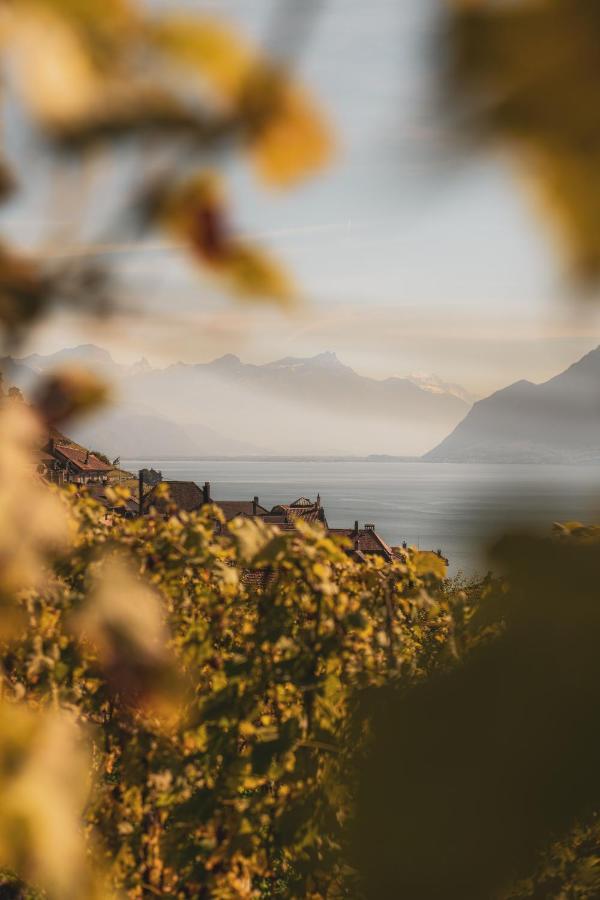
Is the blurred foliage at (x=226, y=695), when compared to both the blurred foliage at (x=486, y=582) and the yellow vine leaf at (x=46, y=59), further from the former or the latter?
the yellow vine leaf at (x=46, y=59)

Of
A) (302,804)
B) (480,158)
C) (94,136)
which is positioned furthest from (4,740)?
(302,804)

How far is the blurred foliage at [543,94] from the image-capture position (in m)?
0.39

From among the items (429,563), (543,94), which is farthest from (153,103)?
(429,563)

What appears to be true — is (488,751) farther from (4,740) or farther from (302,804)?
(302,804)

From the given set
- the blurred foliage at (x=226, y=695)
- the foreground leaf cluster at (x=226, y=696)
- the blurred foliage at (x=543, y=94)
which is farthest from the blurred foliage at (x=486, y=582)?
the foreground leaf cluster at (x=226, y=696)

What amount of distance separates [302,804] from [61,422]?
114 inches

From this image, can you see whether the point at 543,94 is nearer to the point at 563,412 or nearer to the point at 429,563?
the point at 563,412

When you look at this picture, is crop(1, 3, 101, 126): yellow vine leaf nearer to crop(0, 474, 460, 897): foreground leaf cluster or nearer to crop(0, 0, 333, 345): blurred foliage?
crop(0, 0, 333, 345): blurred foliage

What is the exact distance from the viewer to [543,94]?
42 centimetres

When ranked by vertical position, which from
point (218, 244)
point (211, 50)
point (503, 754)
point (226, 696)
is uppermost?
point (211, 50)

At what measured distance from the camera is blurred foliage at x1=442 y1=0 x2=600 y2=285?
393mm

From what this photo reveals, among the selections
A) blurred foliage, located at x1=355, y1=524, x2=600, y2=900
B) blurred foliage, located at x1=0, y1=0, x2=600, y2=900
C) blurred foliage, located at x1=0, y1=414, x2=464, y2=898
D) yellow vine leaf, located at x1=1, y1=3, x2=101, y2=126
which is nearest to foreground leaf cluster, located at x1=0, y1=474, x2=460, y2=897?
blurred foliage, located at x1=0, y1=414, x2=464, y2=898

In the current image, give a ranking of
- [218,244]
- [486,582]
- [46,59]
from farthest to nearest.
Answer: [486,582], [218,244], [46,59]

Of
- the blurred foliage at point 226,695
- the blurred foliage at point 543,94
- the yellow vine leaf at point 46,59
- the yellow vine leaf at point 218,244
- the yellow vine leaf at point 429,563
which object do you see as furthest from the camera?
the yellow vine leaf at point 429,563
